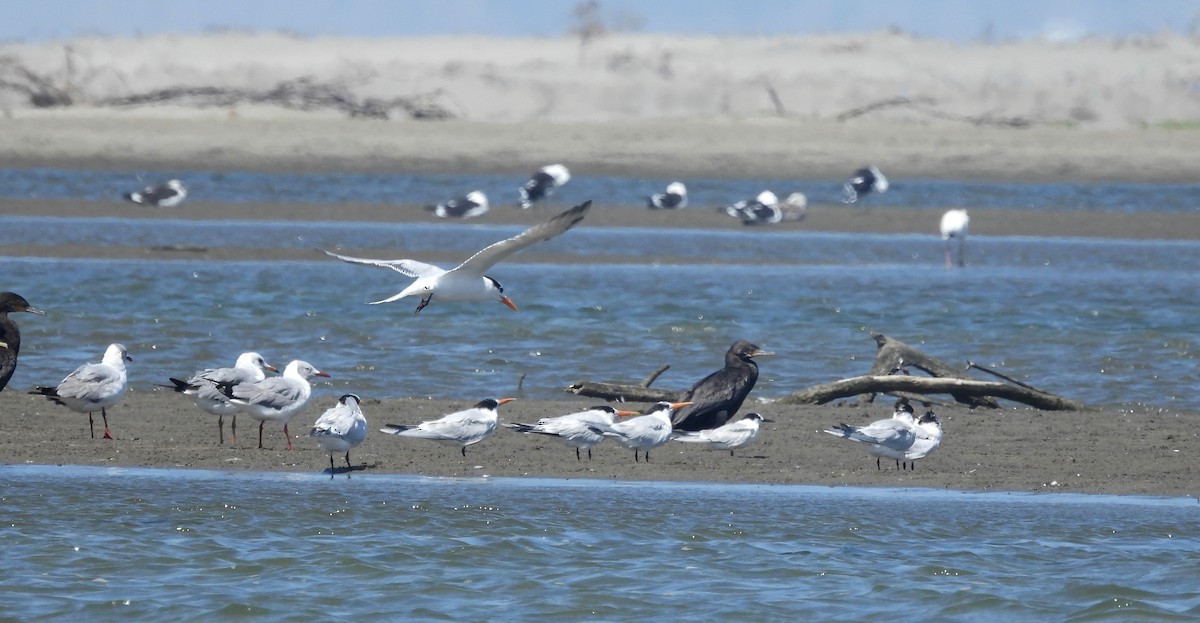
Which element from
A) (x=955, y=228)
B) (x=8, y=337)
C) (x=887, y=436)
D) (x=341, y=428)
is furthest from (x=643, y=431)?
(x=955, y=228)

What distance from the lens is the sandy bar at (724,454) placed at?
30.8ft

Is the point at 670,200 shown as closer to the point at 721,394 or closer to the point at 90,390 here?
the point at 721,394

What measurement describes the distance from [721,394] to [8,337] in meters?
4.16

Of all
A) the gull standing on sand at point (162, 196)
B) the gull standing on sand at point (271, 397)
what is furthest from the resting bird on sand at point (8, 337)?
the gull standing on sand at point (162, 196)

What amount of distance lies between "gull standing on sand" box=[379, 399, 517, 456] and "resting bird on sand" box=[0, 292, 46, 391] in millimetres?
2299

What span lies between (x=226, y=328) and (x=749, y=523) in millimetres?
7330

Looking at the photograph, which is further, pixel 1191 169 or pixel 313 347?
pixel 1191 169

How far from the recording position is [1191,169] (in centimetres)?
3219

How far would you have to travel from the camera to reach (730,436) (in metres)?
9.69

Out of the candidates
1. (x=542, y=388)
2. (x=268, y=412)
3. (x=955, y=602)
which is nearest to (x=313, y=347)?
(x=542, y=388)

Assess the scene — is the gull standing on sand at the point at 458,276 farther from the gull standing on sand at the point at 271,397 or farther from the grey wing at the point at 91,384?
the grey wing at the point at 91,384

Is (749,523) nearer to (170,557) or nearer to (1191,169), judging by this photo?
(170,557)

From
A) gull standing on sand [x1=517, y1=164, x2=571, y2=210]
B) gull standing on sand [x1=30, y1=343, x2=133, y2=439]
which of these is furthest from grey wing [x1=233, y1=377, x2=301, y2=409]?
gull standing on sand [x1=517, y1=164, x2=571, y2=210]

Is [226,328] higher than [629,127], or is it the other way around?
[629,127]
